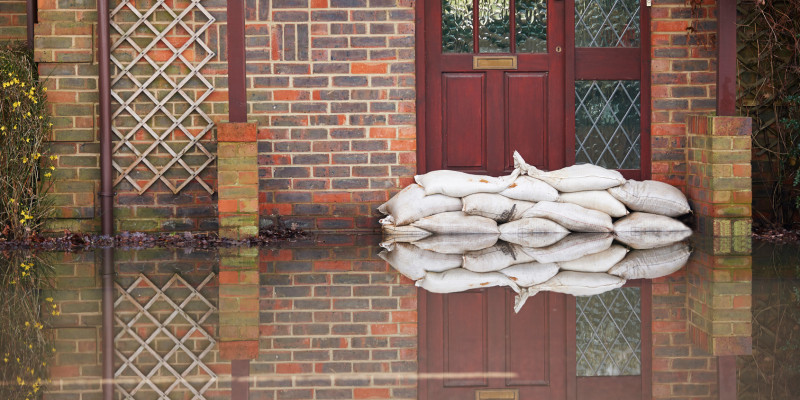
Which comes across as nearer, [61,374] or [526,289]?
[61,374]

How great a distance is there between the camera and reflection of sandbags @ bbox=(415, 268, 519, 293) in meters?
5.88

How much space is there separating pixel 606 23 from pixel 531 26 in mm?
582

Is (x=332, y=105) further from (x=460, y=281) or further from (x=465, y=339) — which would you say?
(x=465, y=339)

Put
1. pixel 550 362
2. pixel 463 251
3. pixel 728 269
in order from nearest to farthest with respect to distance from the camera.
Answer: pixel 550 362 < pixel 728 269 < pixel 463 251

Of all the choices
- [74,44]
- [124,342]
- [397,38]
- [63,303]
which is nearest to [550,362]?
[124,342]

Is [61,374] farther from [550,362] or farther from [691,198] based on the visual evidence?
[691,198]

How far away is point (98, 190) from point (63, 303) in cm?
293

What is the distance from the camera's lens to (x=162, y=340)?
15.5 ft

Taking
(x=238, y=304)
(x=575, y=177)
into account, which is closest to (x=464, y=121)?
(x=575, y=177)

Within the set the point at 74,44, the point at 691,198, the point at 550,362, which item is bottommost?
the point at 550,362

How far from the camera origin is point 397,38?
332 inches

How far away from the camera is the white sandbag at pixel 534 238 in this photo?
7641 millimetres

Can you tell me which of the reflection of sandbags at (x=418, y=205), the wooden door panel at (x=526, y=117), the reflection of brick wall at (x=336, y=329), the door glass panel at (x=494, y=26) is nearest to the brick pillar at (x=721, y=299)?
the reflection of brick wall at (x=336, y=329)

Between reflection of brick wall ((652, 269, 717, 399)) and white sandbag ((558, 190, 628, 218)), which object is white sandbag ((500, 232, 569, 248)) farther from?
reflection of brick wall ((652, 269, 717, 399))
